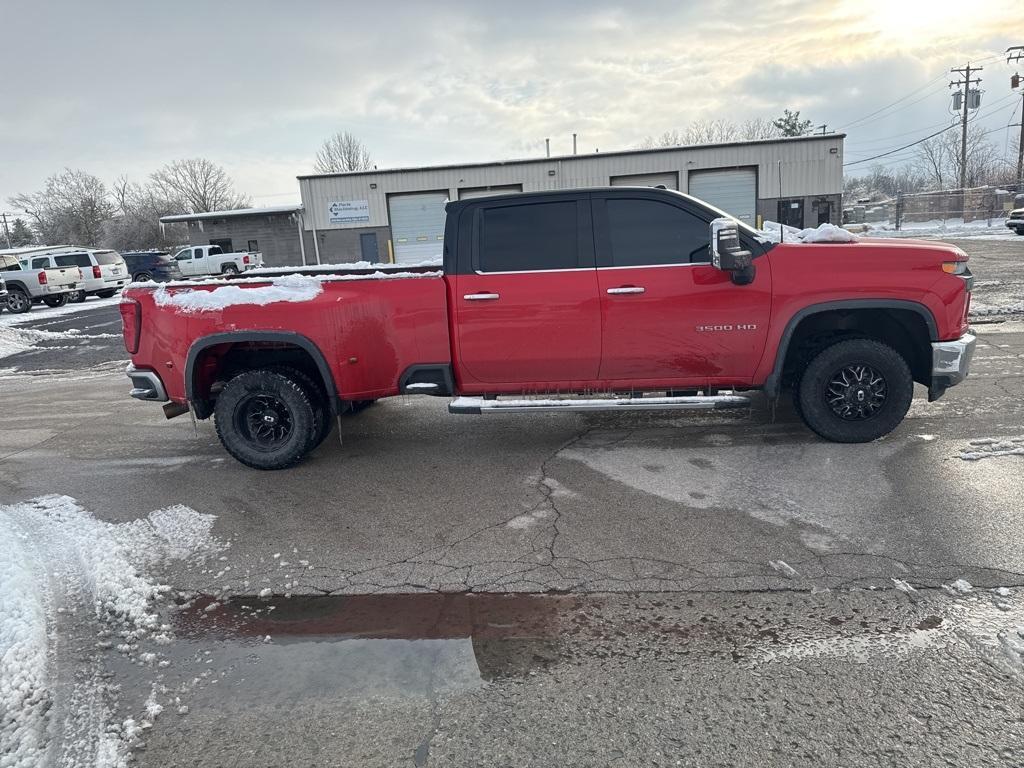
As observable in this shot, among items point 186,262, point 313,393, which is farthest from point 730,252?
point 186,262

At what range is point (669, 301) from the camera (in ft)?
17.1

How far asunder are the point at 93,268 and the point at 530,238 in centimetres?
2609

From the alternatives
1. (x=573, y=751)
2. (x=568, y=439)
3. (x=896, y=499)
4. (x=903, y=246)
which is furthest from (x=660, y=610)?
(x=903, y=246)

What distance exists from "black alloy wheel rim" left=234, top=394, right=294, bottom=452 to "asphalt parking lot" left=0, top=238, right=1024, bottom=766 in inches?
11.4

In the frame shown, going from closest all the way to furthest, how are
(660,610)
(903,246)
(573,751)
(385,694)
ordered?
(573,751) < (385,694) < (660,610) < (903,246)

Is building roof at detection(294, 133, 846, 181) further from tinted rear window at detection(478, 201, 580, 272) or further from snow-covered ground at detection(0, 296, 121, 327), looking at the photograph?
tinted rear window at detection(478, 201, 580, 272)

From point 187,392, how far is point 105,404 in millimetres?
4174

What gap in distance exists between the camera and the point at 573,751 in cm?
244

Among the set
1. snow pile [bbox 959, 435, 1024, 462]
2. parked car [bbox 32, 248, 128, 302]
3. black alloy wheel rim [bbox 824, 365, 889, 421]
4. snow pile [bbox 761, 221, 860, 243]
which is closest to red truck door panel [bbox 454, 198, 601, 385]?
snow pile [bbox 761, 221, 860, 243]

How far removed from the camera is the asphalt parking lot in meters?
2.54

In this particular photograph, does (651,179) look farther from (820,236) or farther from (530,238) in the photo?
(530,238)

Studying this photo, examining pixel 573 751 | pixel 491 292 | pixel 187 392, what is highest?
pixel 491 292

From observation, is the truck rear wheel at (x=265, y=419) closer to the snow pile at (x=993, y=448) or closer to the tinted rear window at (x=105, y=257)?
the snow pile at (x=993, y=448)

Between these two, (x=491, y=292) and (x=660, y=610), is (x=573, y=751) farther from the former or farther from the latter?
(x=491, y=292)
